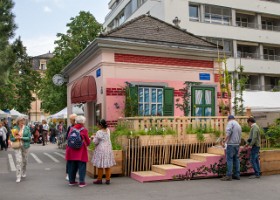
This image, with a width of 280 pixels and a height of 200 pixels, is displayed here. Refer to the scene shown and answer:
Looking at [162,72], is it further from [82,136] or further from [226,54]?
[82,136]

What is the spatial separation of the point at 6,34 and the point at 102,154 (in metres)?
9.21

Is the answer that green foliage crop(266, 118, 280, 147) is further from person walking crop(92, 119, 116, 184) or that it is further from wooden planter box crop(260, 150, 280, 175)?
person walking crop(92, 119, 116, 184)

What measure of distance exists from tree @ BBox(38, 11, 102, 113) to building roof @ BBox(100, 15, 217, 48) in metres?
13.3

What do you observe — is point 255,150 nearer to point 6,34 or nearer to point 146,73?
point 146,73

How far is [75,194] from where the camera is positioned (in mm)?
8141

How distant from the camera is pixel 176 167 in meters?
10.3

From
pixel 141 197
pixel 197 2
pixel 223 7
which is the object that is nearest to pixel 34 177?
pixel 141 197

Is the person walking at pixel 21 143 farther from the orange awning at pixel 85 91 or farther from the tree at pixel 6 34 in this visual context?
the tree at pixel 6 34

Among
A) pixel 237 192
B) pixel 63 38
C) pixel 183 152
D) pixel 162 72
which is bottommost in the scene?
pixel 237 192

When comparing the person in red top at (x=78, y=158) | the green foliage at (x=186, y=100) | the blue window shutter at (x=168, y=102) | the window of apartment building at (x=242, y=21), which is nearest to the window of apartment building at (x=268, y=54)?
the window of apartment building at (x=242, y=21)

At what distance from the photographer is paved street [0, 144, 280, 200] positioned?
25.9 ft

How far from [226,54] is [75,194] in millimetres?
10337

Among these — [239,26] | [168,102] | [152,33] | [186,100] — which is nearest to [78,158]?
[168,102]

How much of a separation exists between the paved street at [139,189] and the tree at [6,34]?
627 cm
